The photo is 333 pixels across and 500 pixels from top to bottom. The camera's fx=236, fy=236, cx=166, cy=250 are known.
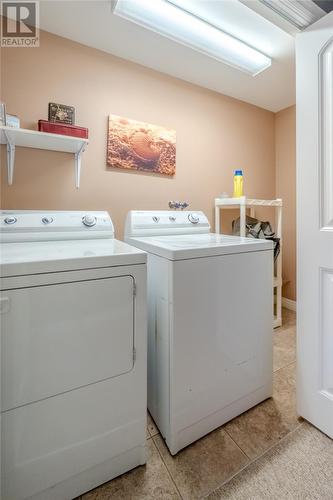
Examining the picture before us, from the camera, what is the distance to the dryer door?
30.8 inches

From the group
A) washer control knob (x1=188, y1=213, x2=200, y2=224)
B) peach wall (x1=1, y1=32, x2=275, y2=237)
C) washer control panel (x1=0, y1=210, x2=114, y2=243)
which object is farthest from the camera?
washer control knob (x1=188, y1=213, x2=200, y2=224)

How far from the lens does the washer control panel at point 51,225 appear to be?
4.39ft

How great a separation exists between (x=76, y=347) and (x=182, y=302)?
473 millimetres

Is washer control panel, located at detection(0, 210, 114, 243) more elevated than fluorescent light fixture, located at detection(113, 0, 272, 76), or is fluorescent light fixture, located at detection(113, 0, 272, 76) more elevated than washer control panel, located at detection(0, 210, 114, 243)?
fluorescent light fixture, located at detection(113, 0, 272, 76)

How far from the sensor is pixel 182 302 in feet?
3.55

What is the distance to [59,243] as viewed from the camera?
135 cm

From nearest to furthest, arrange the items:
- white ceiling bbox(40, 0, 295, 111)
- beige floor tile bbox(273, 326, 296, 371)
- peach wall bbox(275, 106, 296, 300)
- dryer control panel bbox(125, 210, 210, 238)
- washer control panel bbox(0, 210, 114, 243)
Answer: washer control panel bbox(0, 210, 114, 243)
white ceiling bbox(40, 0, 295, 111)
dryer control panel bbox(125, 210, 210, 238)
beige floor tile bbox(273, 326, 296, 371)
peach wall bbox(275, 106, 296, 300)

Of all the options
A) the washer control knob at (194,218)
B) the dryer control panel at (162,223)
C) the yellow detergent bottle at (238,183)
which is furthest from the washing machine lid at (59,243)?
the yellow detergent bottle at (238,183)

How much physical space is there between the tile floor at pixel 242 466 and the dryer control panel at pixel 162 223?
1174 mm

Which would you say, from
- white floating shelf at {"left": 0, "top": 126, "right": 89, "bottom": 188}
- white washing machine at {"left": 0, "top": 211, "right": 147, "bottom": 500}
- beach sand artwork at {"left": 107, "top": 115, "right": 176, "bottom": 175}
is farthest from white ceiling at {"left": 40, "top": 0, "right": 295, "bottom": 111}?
white washing machine at {"left": 0, "top": 211, "right": 147, "bottom": 500}

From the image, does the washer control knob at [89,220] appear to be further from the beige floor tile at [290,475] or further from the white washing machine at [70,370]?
the beige floor tile at [290,475]

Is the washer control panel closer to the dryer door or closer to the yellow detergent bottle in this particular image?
the dryer door

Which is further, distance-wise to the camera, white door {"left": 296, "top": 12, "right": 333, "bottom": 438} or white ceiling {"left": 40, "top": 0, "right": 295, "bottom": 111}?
white ceiling {"left": 40, "top": 0, "right": 295, "bottom": 111}

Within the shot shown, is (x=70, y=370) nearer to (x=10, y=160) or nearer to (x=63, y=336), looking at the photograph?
(x=63, y=336)
